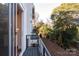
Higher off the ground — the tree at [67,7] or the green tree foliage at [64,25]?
the tree at [67,7]

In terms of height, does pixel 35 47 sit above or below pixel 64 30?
below

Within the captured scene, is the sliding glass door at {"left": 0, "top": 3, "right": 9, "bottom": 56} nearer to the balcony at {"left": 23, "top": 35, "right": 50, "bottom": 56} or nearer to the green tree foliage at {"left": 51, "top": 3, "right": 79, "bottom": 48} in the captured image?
the balcony at {"left": 23, "top": 35, "right": 50, "bottom": 56}

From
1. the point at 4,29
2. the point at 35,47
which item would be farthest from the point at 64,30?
the point at 4,29

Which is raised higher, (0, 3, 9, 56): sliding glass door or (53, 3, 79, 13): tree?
(53, 3, 79, 13): tree

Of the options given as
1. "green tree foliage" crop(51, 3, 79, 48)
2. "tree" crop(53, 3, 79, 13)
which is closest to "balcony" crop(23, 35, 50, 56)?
"green tree foliage" crop(51, 3, 79, 48)

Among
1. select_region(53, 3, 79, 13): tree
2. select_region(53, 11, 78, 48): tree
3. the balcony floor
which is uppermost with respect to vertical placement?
select_region(53, 3, 79, 13): tree

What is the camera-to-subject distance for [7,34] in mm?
4207

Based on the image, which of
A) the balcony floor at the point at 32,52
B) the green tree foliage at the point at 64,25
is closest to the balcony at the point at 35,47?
the balcony floor at the point at 32,52

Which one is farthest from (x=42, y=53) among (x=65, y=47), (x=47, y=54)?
(x=65, y=47)

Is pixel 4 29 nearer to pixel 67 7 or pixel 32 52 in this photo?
pixel 32 52

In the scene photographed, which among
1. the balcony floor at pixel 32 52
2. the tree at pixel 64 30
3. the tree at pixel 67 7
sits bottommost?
the balcony floor at pixel 32 52

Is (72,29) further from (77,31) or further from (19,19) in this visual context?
(19,19)

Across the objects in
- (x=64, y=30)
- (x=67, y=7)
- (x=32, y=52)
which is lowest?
(x=32, y=52)

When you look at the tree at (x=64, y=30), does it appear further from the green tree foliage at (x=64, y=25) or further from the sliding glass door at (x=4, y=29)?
the sliding glass door at (x=4, y=29)
